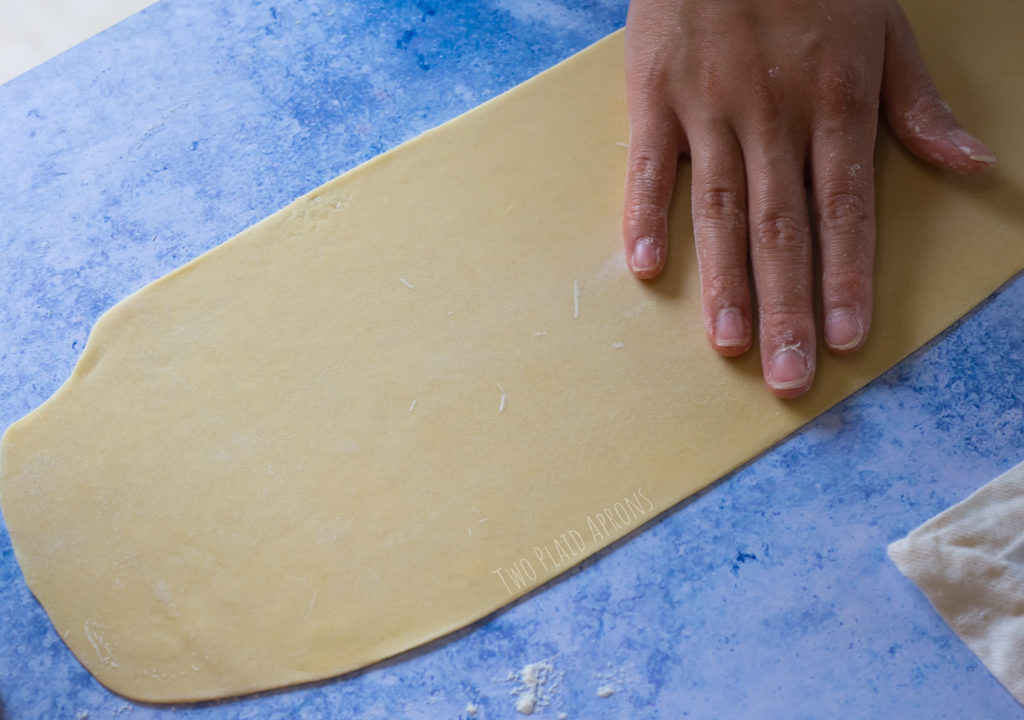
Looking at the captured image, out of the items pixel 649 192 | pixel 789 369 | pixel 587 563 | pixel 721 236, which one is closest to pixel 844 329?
pixel 789 369

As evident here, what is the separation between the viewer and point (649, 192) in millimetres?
1066

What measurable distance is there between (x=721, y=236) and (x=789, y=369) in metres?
0.20

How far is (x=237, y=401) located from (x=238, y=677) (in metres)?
0.34

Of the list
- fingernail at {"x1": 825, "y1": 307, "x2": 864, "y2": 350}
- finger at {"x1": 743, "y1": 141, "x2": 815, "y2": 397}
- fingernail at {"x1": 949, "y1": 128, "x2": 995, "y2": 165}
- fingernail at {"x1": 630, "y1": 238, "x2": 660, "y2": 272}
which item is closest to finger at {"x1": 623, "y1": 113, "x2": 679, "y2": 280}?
fingernail at {"x1": 630, "y1": 238, "x2": 660, "y2": 272}

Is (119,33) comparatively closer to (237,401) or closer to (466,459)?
(237,401)

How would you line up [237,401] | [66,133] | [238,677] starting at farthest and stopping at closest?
[66,133] < [237,401] < [238,677]

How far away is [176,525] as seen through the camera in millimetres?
953

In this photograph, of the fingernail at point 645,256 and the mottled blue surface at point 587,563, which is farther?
the fingernail at point 645,256

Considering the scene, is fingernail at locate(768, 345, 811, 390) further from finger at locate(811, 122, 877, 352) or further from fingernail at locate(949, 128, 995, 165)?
fingernail at locate(949, 128, 995, 165)

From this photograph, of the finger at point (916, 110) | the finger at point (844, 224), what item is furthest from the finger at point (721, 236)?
the finger at point (916, 110)

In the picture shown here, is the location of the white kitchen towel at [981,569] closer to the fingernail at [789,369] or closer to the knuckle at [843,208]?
the fingernail at [789,369]

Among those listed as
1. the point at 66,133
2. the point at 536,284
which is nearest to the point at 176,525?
the point at 536,284

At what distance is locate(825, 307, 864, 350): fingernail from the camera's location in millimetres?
996

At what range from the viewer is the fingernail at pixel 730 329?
3.25ft
